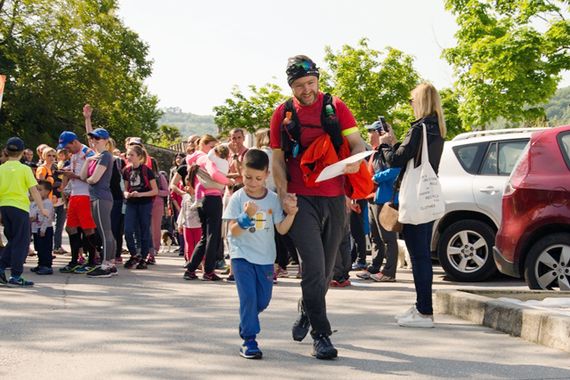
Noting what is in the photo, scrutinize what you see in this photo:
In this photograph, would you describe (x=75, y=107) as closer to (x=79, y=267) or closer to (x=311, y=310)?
(x=79, y=267)

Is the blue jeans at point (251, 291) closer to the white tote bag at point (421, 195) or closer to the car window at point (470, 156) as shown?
the white tote bag at point (421, 195)

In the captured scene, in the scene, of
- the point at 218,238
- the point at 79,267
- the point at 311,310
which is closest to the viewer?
the point at 311,310

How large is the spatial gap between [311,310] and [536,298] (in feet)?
9.62

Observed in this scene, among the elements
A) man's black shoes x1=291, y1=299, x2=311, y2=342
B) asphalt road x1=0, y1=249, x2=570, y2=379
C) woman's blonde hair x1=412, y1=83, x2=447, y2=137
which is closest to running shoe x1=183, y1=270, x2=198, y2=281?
asphalt road x1=0, y1=249, x2=570, y2=379

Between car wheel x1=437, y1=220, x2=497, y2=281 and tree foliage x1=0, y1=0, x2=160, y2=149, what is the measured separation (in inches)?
1554

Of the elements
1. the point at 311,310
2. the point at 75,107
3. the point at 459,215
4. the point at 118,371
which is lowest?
the point at 118,371

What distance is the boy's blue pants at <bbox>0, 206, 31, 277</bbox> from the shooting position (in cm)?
1081

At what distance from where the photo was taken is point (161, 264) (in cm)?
1483

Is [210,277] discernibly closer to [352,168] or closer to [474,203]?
[474,203]

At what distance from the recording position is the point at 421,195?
769cm

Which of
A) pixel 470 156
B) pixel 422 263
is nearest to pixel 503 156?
pixel 470 156

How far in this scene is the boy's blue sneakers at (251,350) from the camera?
6148mm

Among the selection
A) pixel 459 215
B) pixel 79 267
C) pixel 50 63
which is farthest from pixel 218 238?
pixel 50 63

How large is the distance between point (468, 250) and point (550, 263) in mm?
2521
